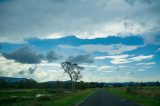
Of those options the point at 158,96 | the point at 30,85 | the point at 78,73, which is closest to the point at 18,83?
the point at 30,85

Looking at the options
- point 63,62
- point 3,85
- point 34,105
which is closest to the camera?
point 34,105

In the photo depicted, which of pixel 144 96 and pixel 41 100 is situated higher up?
pixel 144 96

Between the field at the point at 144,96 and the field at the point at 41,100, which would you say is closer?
the field at the point at 144,96

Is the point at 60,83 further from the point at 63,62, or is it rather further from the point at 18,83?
the point at 63,62

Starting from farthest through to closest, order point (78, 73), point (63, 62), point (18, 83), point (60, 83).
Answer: point (60, 83) < point (18, 83) < point (78, 73) < point (63, 62)

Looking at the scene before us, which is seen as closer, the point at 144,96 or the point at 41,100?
the point at 41,100

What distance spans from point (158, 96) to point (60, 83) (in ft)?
459

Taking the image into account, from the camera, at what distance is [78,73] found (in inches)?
4323

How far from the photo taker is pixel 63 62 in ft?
327

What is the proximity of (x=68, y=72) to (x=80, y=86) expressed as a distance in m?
54.9

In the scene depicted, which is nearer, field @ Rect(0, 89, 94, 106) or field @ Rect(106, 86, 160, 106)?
field @ Rect(106, 86, 160, 106)

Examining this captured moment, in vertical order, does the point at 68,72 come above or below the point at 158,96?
above

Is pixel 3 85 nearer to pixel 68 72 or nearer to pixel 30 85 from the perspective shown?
pixel 30 85

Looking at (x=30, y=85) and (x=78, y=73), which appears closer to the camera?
(x=78, y=73)
